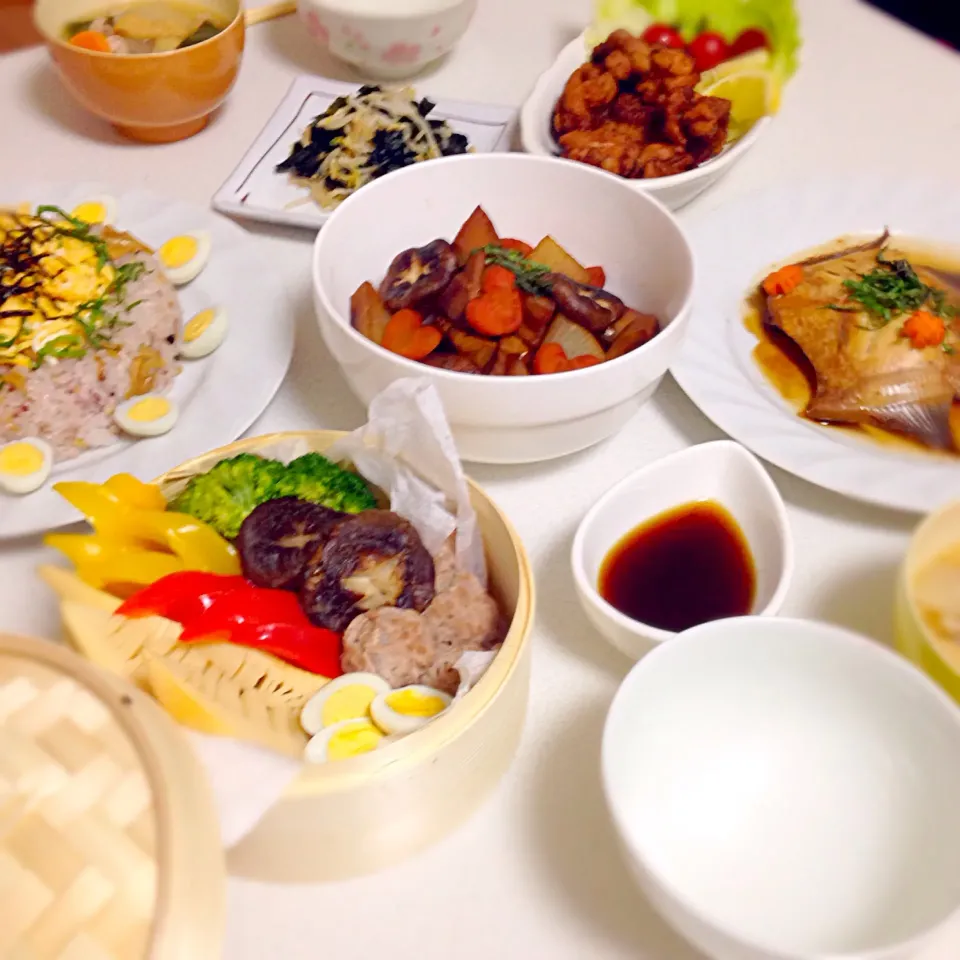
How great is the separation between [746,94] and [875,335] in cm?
63

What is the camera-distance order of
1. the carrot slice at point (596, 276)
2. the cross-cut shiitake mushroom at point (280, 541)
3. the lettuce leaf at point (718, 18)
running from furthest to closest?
the lettuce leaf at point (718, 18), the carrot slice at point (596, 276), the cross-cut shiitake mushroom at point (280, 541)

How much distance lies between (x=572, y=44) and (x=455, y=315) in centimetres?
93

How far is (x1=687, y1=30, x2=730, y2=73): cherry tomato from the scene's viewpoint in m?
1.82

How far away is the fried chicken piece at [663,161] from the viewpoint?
1537mm

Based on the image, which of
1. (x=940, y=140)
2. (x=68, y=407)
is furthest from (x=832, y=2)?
(x=68, y=407)

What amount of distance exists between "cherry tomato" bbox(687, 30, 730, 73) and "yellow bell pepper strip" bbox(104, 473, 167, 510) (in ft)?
4.75

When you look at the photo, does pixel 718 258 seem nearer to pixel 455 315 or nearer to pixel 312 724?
pixel 455 315

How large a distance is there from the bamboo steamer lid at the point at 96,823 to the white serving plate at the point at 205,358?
1.37 ft

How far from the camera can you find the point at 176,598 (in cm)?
89

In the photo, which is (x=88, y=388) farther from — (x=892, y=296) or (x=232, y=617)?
(x=892, y=296)

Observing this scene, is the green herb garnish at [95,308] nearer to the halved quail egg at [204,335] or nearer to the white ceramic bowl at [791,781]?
the halved quail egg at [204,335]

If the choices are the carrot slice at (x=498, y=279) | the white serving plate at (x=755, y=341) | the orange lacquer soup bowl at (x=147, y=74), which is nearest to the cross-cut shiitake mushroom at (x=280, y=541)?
the carrot slice at (x=498, y=279)

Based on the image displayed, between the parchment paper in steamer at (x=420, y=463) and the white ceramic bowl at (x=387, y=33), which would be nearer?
the parchment paper in steamer at (x=420, y=463)

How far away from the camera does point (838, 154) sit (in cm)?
174
